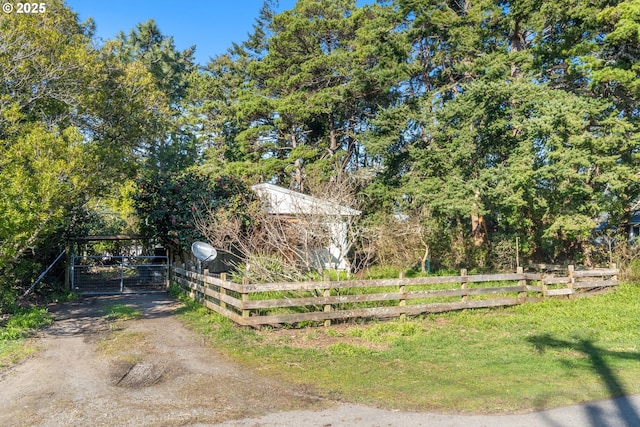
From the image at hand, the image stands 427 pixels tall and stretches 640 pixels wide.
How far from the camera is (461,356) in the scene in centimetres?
721

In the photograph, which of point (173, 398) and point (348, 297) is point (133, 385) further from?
point (348, 297)

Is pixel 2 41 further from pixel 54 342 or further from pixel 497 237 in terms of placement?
pixel 497 237

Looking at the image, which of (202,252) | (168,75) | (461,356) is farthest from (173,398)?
(168,75)

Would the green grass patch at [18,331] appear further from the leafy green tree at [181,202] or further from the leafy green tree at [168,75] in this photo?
the leafy green tree at [168,75]

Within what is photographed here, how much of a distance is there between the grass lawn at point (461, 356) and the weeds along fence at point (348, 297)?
0.80 feet

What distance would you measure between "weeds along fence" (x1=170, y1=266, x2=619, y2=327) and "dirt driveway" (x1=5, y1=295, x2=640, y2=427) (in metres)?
1.34

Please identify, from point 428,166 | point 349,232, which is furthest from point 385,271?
point 349,232

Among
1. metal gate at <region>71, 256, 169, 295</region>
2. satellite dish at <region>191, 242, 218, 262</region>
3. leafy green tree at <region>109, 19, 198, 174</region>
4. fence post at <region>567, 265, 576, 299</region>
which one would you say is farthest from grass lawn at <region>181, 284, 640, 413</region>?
leafy green tree at <region>109, 19, 198, 174</region>

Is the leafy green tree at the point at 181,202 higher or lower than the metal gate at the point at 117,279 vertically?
higher

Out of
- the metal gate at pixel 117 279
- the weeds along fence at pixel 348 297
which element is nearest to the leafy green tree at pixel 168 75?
the metal gate at pixel 117 279

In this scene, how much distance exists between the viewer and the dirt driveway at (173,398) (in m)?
4.65

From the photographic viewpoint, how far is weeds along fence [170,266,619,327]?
893 centimetres

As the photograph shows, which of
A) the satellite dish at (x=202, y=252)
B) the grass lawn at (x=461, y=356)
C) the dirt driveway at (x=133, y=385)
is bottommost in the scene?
the dirt driveway at (x=133, y=385)

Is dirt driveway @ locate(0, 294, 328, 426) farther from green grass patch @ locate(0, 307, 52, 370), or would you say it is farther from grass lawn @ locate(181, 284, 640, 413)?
grass lawn @ locate(181, 284, 640, 413)
